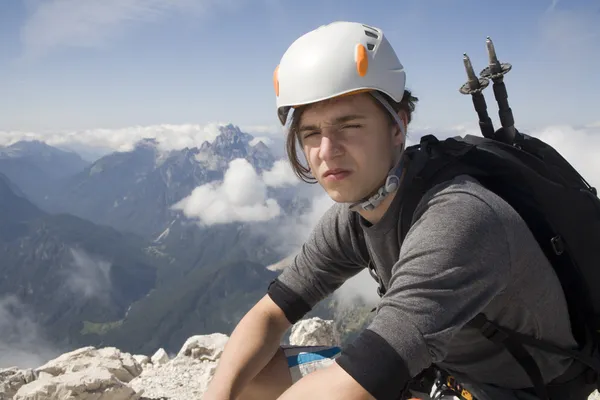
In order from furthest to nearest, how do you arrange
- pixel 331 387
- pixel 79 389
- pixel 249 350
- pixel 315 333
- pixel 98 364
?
1. pixel 315 333
2. pixel 98 364
3. pixel 79 389
4. pixel 249 350
5. pixel 331 387

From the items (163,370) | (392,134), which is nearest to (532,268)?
(392,134)

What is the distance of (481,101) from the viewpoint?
3.63 m

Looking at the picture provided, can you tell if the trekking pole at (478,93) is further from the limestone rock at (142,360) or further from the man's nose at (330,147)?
the limestone rock at (142,360)

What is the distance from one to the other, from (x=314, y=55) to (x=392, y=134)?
35.1 inches

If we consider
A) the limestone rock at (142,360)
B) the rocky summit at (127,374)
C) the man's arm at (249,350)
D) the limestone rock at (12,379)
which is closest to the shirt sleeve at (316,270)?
the man's arm at (249,350)

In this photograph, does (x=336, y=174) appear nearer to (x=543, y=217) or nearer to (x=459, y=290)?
(x=459, y=290)

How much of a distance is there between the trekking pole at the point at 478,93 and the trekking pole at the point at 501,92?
3.1 inches

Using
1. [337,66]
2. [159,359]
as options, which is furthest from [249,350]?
[159,359]

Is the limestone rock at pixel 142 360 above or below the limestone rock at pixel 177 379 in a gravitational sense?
above

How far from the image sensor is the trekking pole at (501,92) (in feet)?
11.7

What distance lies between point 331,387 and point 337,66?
2.25m

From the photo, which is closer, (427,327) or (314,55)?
(427,327)

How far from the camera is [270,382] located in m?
4.48

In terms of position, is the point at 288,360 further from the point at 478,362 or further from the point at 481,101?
the point at 481,101
